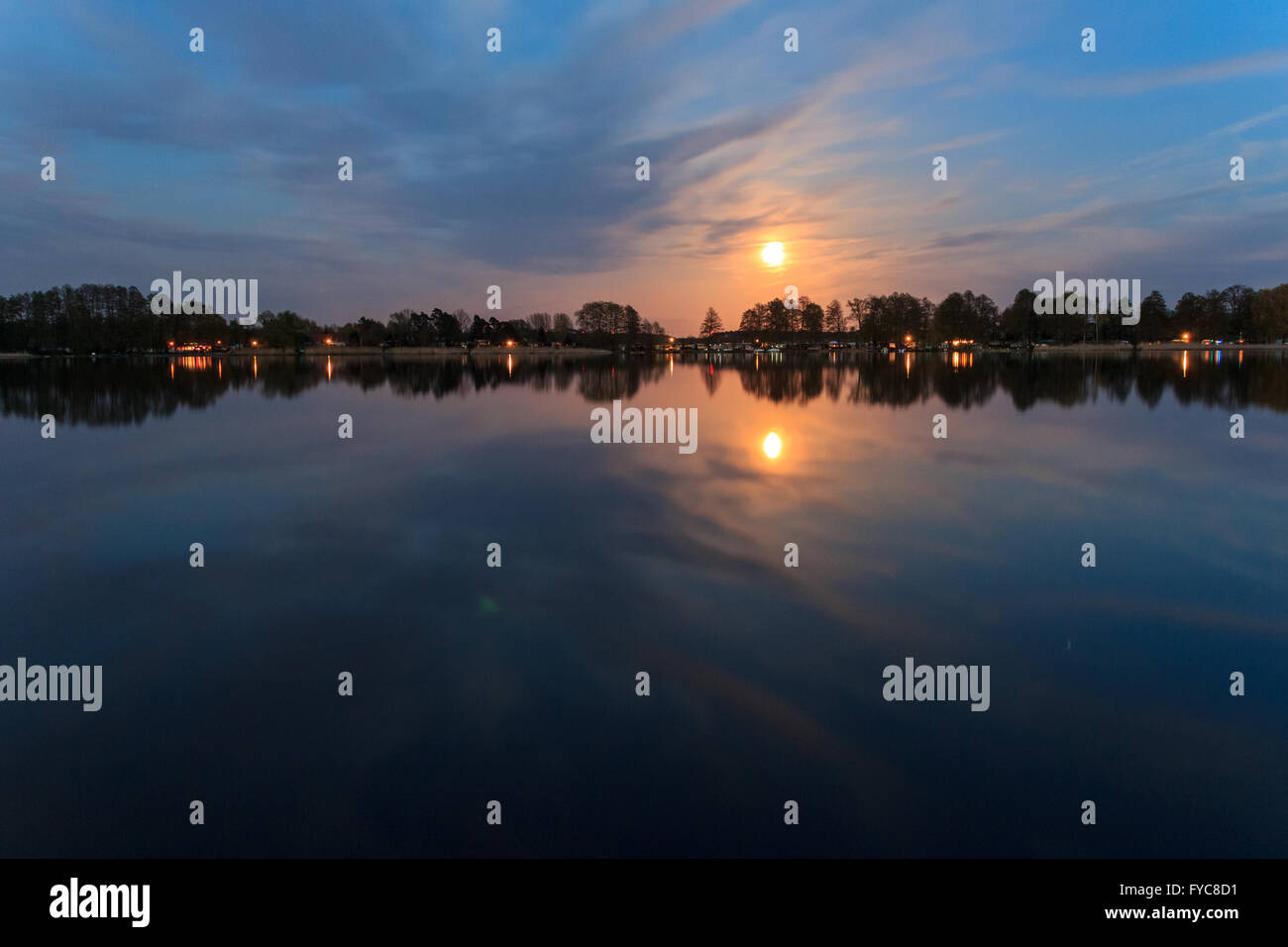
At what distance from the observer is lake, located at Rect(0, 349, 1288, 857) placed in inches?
277

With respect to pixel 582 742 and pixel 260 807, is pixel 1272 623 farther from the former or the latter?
pixel 260 807

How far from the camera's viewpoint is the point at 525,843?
22.0 feet

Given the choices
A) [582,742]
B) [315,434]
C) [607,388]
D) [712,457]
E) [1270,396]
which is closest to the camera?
[582,742]

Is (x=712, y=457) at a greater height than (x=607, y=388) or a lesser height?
lesser

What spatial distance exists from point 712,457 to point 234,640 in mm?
18831

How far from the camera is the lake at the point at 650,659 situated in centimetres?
703

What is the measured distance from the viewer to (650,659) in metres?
10.3

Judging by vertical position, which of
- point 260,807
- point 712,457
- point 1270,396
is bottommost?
point 260,807

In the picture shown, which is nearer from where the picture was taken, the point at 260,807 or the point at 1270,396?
the point at 260,807
